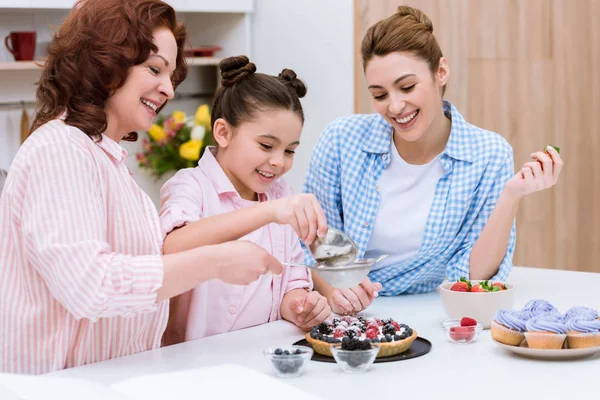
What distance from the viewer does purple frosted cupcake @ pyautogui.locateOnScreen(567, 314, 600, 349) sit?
134 cm

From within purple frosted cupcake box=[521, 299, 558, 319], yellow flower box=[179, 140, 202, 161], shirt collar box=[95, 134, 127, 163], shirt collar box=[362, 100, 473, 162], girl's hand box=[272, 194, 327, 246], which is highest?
shirt collar box=[95, 134, 127, 163]

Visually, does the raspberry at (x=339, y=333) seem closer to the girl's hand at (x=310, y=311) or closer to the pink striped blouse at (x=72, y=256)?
the girl's hand at (x=310, y=311)

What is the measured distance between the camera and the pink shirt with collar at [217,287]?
5.48 feet

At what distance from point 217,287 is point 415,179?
57 cm

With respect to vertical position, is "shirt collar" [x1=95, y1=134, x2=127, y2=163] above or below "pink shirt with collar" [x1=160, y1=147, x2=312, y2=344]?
above

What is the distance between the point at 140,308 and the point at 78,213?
6.8 inches

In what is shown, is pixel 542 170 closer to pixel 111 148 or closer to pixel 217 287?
pixel 217 287

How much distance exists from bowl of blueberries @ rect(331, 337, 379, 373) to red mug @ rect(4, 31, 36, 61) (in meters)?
2.33

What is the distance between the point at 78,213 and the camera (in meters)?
1.25

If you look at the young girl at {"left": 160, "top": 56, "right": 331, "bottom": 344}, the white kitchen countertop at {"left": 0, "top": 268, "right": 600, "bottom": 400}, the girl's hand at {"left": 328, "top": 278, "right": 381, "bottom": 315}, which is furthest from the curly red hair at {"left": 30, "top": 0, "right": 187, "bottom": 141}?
the girl's hand at {"left": 328, "top": 278, "right": 381, "bottom": 315}

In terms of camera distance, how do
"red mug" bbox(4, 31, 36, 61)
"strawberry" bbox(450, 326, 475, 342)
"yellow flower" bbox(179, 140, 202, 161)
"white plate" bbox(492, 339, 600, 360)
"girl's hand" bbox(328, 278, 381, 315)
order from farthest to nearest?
"yellow flower" bbox(179, 140, 202, 161) < "red mug" bbox(4, 31, 36, 61) < "girl's hand" bbox(328, 278, 381, 315) < "strawberry" bbox(450, 326, 475, 342) < "white plate" bbox(492, 339, 600, 360)

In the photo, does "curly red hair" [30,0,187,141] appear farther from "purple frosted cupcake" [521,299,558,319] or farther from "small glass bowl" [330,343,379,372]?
"purple frosted cupcake" [521,299,558,319]

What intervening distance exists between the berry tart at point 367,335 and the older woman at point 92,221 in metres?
0.14

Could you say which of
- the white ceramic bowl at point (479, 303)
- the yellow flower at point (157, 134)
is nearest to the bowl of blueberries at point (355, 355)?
the white ceramic bowl at point (479, 303)
